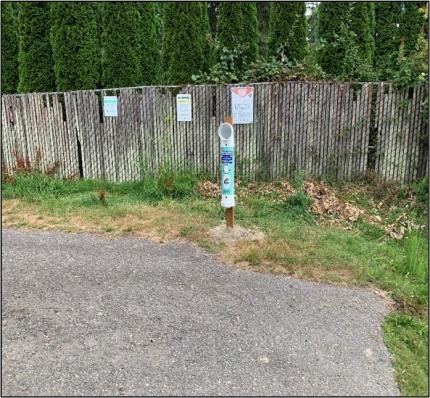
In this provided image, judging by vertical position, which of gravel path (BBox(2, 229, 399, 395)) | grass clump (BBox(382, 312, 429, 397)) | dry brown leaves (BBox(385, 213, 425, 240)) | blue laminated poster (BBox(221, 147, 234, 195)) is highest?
blue laminated poster (BBox(221, 147, 234, 195))

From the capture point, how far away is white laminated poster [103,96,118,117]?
278 inches

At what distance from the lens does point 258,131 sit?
6.95m

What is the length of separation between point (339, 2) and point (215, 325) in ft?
21.6

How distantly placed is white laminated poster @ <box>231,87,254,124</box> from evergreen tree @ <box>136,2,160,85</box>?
11.3 feet

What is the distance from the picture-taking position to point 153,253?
15.4ft

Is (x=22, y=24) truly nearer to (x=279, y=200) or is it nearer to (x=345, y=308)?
(x=279, y=200)

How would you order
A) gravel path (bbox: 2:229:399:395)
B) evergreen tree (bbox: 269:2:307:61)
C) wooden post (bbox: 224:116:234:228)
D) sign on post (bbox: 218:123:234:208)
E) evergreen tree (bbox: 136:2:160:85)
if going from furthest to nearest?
1. evergreen tree (bbox: 136:2:160:85)
2. evergreen tree (bbox: 269:2:307:61)
3. wooden post (bbox: 224:116:234:228)
4. sign on post (bbox: 218:123:234:208)
5. gravel path (bbox: 2:229:399:395)

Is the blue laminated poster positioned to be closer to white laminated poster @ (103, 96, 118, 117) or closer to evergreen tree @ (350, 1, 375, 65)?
white laminated poster @ (103, 96, 118, 117)

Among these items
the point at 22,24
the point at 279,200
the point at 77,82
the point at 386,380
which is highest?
the point at 22,24

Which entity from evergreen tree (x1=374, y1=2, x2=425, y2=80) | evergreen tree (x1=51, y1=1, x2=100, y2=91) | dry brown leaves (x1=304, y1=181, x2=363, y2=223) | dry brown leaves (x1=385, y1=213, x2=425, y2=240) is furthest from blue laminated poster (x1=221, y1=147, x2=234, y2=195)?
evergreen tree (x1=374, y1=2, x2=425, y2=80)

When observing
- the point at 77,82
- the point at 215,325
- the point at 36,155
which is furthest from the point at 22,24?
the point at 215,325

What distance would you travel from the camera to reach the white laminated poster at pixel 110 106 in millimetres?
7062

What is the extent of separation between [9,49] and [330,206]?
8439mm

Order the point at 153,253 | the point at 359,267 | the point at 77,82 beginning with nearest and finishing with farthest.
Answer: the point at 359,267 < the point at 153,253 < the point at 77,82
